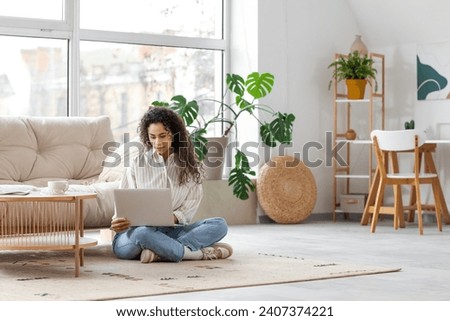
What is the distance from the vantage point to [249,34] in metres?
7.88

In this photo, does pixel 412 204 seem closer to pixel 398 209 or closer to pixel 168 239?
pixel 398 209

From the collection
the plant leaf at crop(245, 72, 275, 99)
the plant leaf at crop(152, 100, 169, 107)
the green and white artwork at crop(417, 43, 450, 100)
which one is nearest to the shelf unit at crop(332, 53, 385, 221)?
the green and white artwork at crop(417, 43, 450, 100)

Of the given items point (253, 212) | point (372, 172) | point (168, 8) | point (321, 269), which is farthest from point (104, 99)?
point (321, 269)

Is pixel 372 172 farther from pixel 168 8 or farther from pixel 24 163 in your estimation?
pixel 24 163

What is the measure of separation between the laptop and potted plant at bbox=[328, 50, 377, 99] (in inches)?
144

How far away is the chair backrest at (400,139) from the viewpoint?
6762 millimetres

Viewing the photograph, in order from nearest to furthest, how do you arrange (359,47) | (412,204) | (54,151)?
(54,151) → (412,204) → (359,47)

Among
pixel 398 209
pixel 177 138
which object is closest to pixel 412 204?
pixel 398 209

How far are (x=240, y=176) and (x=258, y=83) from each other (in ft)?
2.43

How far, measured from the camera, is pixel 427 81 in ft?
25.9

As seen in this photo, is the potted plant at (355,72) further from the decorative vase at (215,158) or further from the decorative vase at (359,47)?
the decorative vase at (215,158)

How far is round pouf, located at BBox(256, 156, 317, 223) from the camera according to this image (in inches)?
301

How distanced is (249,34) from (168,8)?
70 centimetres

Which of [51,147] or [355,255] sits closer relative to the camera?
[355,255]
